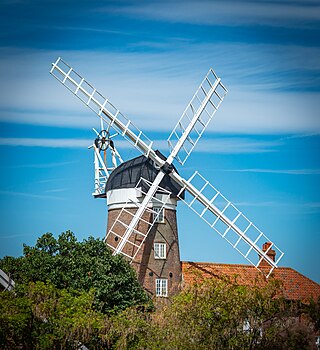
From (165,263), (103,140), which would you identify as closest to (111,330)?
(165,263)

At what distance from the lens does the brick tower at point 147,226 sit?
4725 centimetres

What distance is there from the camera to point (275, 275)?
50.6 m

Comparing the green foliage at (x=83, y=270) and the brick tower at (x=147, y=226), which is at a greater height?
the brick tower at (x=147, y=226)

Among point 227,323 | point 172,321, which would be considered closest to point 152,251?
point 172,321

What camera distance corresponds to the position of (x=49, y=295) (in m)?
38.5

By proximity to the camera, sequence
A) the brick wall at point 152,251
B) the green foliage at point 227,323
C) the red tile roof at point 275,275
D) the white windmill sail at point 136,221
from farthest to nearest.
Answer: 1. the red tile roof at point 275,275
2. the brick wall at point 152,251
3. the white windmill sail at point 136,221
4. the green foliage at point 227,323

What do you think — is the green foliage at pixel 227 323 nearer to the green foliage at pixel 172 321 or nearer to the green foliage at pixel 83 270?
the green foliage at pixel 172 321

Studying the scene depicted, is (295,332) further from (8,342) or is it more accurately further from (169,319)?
(8,342)

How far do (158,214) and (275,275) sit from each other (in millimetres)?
7865

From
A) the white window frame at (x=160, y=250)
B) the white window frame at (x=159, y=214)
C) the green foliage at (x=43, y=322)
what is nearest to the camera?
the green foliage at (x=43, y=322)

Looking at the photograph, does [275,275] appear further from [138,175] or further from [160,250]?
[138,175]

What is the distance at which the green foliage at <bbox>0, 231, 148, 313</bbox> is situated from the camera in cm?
4341

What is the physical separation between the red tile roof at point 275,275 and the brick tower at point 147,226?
4.60 feet

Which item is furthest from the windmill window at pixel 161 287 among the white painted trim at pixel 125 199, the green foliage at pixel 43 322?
the green foliage at pixel 43 322
